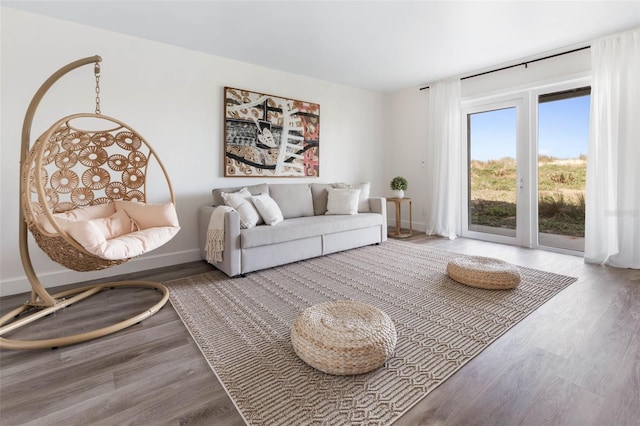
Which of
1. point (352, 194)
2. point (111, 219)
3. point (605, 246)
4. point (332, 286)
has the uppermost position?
point (352, 194)

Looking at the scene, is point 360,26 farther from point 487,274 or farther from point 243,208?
point 487,274

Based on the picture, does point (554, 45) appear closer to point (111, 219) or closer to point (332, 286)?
point (332, 286)

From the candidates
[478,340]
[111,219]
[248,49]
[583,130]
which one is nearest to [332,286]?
[478,340]

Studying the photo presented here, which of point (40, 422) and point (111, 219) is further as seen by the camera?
point (111, 219)

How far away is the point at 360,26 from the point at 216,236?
249 cm

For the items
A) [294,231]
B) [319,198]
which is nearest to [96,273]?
[294,231]

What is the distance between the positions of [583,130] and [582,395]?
356 centimetres

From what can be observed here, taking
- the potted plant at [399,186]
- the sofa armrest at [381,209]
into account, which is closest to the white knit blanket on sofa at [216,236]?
the sofa armrest at [381,209]

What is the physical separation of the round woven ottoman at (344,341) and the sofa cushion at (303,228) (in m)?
1.43

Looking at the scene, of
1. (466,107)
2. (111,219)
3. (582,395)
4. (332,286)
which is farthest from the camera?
(466,107)

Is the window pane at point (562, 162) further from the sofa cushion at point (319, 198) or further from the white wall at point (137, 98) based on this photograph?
the white wall at point (137, 98)

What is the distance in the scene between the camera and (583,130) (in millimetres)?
3650

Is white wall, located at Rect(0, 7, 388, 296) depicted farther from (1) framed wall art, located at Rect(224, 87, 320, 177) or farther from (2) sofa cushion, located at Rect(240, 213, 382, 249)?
(2) sofa cushion, located at Rect(240, 213, 382, 249)

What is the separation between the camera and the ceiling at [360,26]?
8.63 feet
